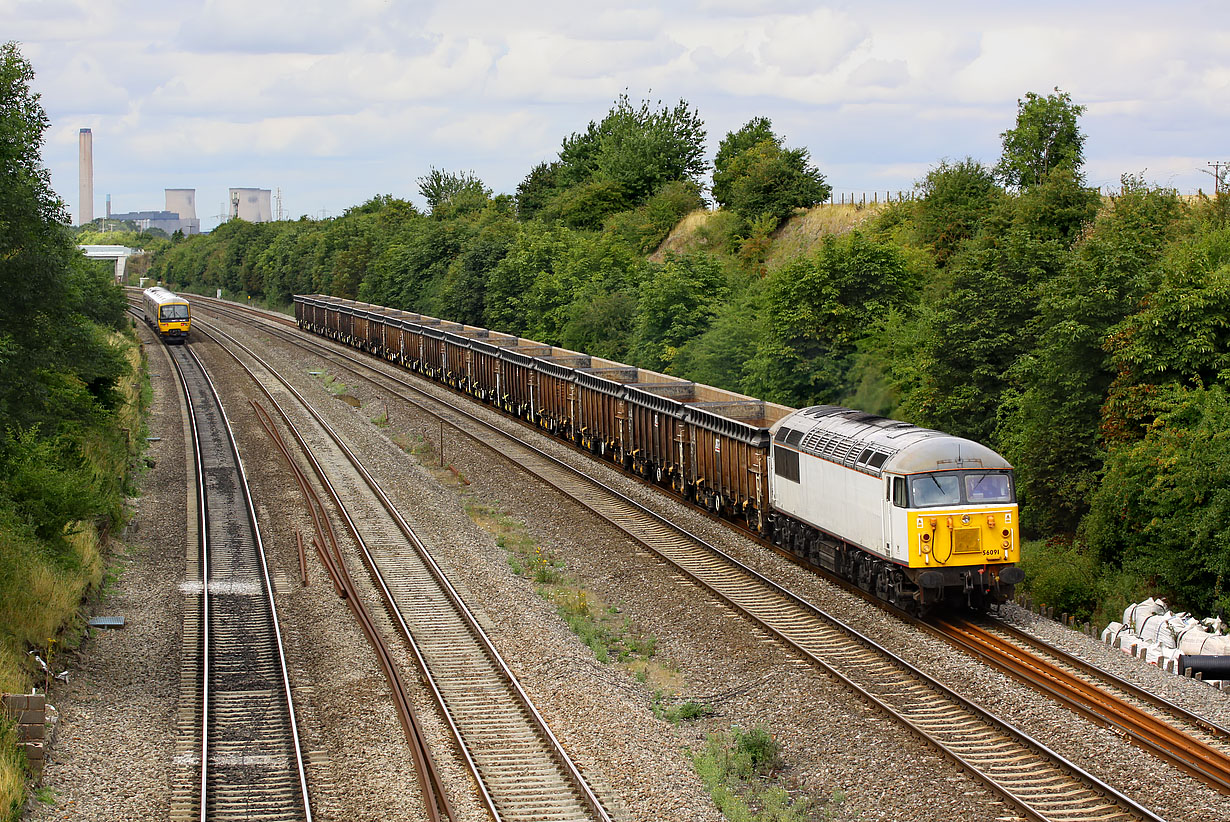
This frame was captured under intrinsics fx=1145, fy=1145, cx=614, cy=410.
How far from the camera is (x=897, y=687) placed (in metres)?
15.7

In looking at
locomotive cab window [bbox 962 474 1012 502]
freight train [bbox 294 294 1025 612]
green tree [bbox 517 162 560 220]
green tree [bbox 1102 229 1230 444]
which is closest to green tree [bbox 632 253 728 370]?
freight train [bbox 294 294 1025 612]

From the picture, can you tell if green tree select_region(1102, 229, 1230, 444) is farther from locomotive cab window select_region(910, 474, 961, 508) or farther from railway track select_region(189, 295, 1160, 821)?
railway track select_region(189, 295, 1160, 821)

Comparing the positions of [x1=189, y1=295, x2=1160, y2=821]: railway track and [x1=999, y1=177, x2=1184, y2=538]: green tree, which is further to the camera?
[x1=999, y1=177, x2=1184, y2=538]: green tree

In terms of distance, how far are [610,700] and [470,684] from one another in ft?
6.92

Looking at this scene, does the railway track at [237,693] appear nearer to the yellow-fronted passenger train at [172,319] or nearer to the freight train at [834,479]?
the freight train at [834,479]

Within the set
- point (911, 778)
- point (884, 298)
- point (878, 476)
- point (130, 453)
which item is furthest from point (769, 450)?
point (130, 453)

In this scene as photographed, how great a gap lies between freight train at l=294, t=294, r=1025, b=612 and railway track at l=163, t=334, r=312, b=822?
32.2 feet

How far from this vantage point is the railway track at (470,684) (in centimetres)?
1269

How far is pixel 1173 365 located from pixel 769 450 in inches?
322

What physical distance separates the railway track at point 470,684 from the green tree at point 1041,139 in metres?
35.0

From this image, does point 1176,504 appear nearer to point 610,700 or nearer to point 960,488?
point 960,488

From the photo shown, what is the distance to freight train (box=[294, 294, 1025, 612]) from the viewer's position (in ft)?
60.4

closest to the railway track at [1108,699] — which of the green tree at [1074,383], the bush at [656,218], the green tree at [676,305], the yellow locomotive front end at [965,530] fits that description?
the yellow locomotive front end at [965,530]

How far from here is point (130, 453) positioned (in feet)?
113
